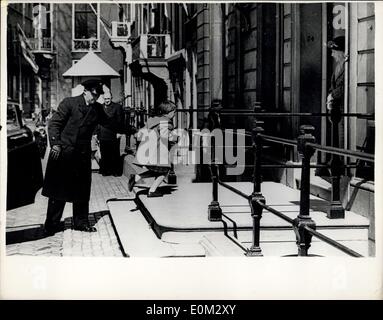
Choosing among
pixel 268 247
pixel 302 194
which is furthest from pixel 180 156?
pixel 302 194

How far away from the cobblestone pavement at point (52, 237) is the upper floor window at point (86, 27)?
1222 millimetres

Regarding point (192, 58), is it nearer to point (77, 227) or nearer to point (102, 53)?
point (102, 53)

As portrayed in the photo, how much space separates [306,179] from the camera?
327 cm

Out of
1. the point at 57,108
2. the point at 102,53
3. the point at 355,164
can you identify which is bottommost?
the point at 355,164

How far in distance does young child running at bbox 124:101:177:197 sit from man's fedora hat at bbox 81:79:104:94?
0.95 meters

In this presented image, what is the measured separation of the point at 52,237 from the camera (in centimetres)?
446

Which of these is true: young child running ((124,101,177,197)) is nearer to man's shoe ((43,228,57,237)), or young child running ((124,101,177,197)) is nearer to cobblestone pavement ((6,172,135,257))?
cobblestone pavement ((6,172,135,257))

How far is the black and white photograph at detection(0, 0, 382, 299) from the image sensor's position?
11.4 feet

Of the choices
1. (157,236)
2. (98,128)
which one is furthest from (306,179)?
(98,128)

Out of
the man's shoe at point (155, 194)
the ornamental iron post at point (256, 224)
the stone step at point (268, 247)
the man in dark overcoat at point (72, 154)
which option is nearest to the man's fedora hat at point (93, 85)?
the man in dark overcoat at point (72, 154)

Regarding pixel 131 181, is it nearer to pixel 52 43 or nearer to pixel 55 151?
pixel 55 151

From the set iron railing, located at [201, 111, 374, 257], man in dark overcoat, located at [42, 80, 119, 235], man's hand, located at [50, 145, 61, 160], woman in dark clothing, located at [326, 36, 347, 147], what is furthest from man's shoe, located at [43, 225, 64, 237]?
woman in dark clothing, located at [326, 36, 347, 147]

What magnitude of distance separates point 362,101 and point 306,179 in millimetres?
1262
